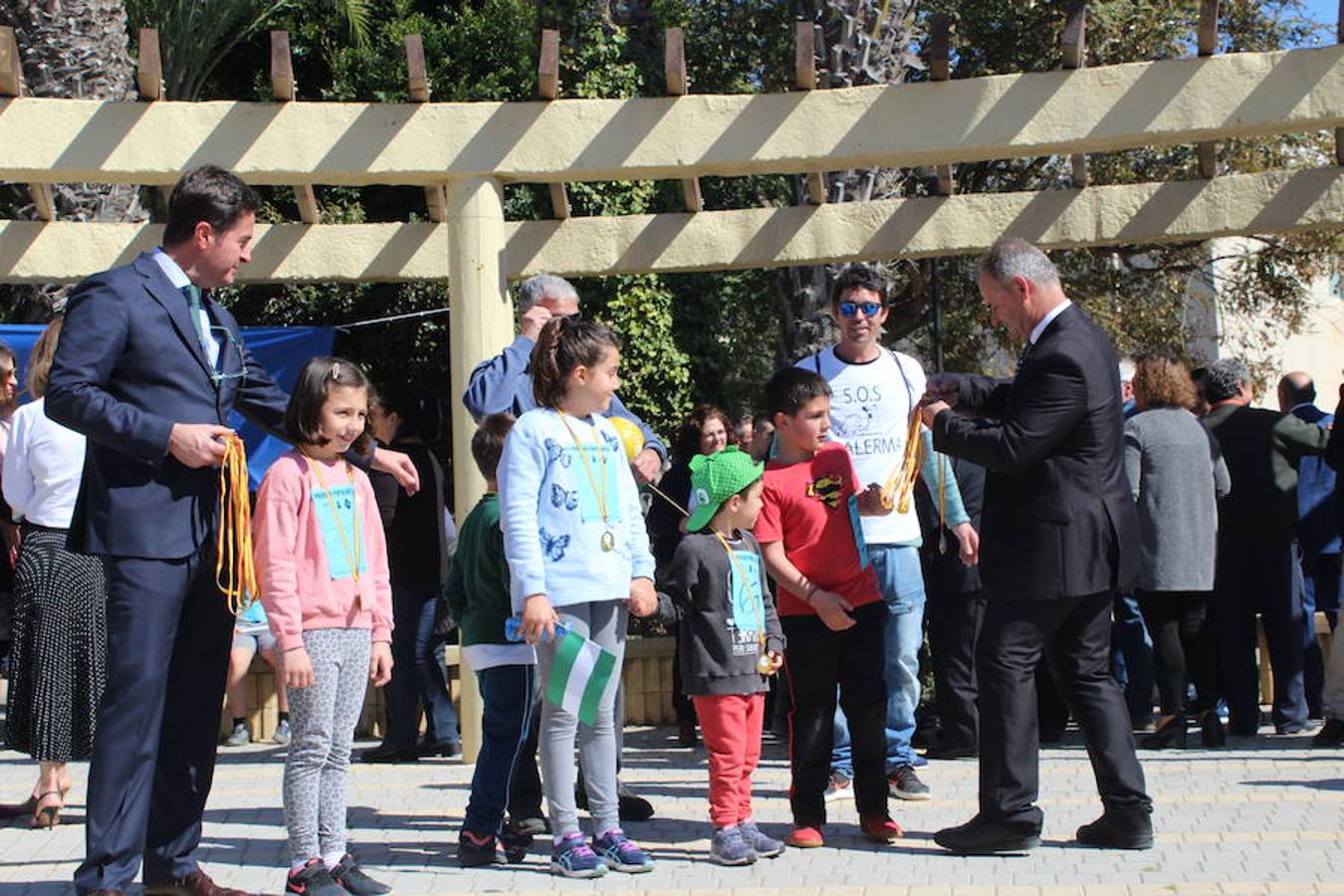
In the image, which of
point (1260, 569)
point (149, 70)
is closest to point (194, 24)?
point (149, 70)

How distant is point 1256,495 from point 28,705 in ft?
18.9

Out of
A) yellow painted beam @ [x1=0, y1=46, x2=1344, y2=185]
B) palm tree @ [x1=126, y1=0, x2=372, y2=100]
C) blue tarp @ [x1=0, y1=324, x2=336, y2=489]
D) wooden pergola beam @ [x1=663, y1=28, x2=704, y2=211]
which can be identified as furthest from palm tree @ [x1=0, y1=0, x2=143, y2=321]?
wooden pergola beam @ [x1=663, y1=28, x2=704, y2=211]

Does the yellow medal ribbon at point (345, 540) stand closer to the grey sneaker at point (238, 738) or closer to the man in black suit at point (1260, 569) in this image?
the grey sneaker at point (238, 738)

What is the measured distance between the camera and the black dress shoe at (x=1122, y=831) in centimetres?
577

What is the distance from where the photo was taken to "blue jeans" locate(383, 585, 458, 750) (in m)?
8.50

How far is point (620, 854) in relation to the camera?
5.60m

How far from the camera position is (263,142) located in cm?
791

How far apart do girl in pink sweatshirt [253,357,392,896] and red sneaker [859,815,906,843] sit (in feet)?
5.60

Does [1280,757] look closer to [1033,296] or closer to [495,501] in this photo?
[1033,296]

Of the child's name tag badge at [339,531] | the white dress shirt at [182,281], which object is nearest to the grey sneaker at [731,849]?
the child's name tag badge at [339,531]

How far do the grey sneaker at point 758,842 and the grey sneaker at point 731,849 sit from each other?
46mm

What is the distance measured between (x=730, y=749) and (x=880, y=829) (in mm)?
662

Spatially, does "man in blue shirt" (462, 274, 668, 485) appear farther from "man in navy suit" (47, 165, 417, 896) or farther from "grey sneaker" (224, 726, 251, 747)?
"grey sneaker" (224, 726, 251, 747)

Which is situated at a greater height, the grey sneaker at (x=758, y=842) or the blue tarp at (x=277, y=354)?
the blue tarp at (x=277, y=354)
